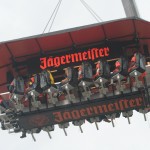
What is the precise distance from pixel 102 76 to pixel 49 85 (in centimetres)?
244

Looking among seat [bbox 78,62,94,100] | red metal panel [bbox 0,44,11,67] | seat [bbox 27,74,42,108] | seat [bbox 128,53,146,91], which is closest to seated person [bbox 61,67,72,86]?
seat [bbox 78,62,94,100]

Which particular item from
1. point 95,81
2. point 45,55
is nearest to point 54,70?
point 45,55

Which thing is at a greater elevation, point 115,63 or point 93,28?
point 93,28

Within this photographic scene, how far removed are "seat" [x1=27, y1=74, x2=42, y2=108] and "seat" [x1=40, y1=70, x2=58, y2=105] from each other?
0.78 feet

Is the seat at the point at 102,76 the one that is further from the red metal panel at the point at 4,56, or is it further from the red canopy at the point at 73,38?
the red metal panel at the point at 4,56

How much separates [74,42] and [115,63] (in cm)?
220

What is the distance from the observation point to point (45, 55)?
31938 mm

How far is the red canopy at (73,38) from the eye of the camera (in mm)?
30469

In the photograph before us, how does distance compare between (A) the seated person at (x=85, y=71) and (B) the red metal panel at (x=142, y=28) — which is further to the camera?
(B) the red metal panel at (x=142, y=28)

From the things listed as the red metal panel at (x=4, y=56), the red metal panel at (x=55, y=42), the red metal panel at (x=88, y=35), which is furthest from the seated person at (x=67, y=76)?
the red metal panel at (x=4, y=56)

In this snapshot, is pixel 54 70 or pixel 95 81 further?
pixel 54 70

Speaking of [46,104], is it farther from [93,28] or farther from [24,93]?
[93,28]

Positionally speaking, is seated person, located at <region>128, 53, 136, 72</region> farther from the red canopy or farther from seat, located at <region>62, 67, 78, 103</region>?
seat, located at <region>62, 67, 78, 103</region>

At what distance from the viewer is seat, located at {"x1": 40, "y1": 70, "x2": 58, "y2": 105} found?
3006 cm
